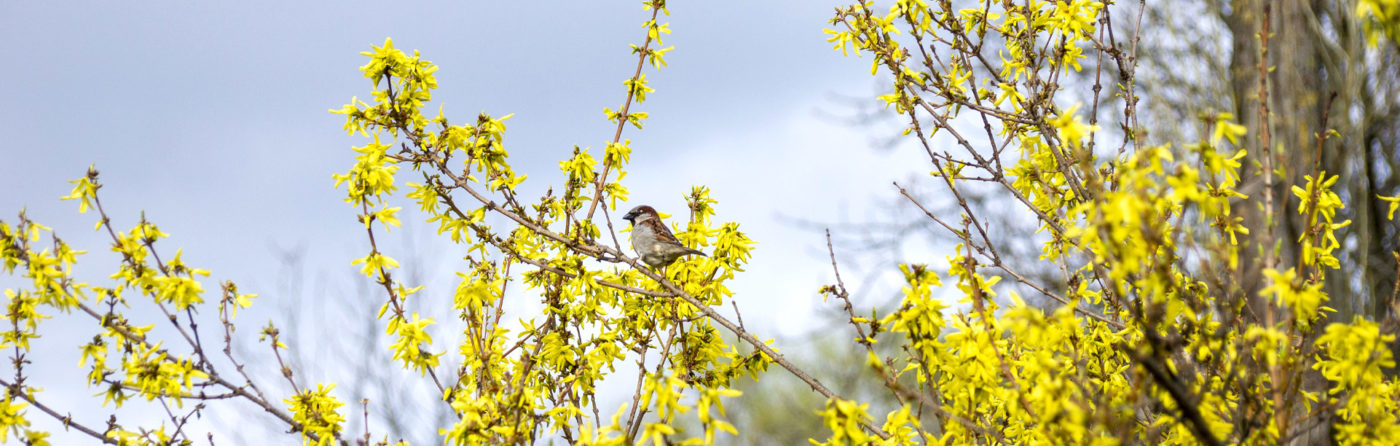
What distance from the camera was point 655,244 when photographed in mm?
A: 4867

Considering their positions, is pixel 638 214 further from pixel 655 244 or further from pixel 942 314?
pixel 942 314

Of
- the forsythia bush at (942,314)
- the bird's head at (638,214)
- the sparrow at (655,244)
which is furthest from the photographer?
the bird's head at (638,214)

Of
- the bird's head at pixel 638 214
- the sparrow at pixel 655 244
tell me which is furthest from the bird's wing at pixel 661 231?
the bird's head at pixel 638 214

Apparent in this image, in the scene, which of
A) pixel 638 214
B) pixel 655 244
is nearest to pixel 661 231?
pixel 655 244

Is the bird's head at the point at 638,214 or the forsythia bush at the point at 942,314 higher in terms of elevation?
the bird's head at the point at 638,214

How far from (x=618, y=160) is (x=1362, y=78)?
9.32 meters

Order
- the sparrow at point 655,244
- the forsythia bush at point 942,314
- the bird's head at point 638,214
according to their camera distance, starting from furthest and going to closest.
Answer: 1. the bird's head at point 638,214
2. the sparrow at point 655,244
3. the forsythia bush at point 942,314

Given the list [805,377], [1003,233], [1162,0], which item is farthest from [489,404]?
[1003,233]

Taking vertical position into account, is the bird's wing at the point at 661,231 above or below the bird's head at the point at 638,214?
below

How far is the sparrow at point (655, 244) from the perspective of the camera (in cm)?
473

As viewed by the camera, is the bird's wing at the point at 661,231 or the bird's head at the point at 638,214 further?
the bird's head at the point at 638,214

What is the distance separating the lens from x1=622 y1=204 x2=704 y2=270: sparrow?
473 cm

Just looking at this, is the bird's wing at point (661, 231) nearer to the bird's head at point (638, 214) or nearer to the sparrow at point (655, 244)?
the sparrow at point (655, 244)

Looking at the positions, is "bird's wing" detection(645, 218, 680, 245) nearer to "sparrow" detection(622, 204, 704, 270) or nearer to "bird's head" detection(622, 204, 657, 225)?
"sparrow" detection(622, 204, 704, 270)
